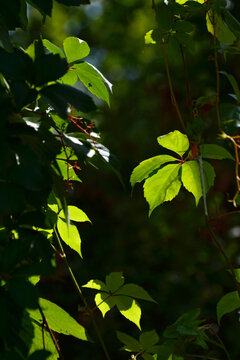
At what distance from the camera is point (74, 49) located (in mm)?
957

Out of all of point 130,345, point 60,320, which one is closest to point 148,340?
point 130,345

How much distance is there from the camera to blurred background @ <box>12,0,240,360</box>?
3.90 meters

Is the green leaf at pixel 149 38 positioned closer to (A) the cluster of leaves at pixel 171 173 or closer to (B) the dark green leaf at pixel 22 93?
(A) the cluster of leaves at pixel 171 173

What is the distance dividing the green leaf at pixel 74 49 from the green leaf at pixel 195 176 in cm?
31

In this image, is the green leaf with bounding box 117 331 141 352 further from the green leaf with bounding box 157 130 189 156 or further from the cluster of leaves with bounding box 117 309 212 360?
the green leaf with bounding box 157 130 189 156

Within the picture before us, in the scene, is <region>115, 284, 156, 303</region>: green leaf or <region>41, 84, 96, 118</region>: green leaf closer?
<region>41, 84, 96, 118</region>: green leaf

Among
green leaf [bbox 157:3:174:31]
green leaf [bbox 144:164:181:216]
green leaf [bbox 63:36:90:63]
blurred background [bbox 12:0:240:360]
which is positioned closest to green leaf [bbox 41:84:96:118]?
green leaf [bbox 63:36:90:63]

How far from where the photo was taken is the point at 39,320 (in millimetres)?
914

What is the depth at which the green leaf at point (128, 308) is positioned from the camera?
1037mm

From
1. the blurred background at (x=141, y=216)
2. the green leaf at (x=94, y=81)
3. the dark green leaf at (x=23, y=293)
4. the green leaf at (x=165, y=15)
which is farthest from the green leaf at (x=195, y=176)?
the blurred background at (x=141, y=216)

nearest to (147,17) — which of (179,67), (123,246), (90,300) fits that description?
(179,67)

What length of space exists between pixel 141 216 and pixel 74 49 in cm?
426

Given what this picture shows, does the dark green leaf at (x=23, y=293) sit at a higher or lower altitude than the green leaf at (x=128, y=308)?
higher

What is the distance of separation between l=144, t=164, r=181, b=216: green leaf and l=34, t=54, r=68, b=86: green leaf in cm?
36
